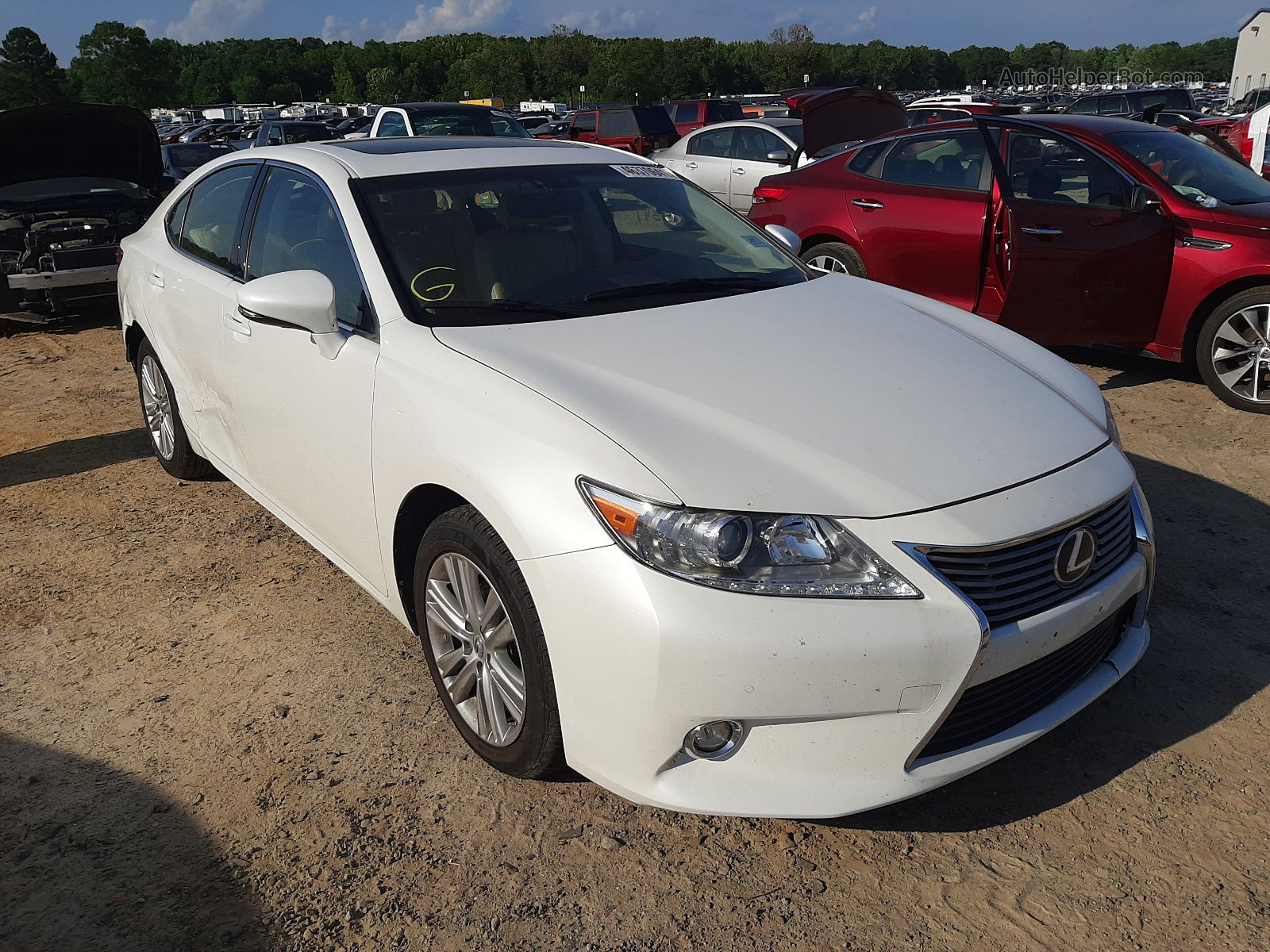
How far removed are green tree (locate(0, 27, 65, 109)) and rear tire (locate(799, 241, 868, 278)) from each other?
80718 millimetres

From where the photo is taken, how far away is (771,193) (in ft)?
24.8

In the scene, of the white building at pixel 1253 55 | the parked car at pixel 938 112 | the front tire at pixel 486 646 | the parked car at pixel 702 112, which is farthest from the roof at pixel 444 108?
the white building at pixel 1253 55

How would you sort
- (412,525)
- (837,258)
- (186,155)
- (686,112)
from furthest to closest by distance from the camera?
(686,112) < (186,155) < (837,258) < (412,525)

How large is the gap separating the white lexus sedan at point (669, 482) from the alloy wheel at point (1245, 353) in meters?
3.01

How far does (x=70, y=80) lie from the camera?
95.9m

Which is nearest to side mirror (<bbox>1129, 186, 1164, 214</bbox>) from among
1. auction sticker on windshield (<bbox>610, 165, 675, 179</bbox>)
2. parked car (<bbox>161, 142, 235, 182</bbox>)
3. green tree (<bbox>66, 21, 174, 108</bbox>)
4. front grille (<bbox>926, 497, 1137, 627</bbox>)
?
auction sticker on windshield (<bbox>610, 165, 675, 179</bbox>)

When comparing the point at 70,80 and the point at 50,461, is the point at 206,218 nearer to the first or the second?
the point at 50,461

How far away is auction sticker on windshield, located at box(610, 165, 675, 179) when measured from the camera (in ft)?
12.7

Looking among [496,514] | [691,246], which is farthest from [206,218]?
[496,514]

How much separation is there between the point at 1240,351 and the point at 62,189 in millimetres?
8887

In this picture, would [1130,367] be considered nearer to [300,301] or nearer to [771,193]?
[771,193]


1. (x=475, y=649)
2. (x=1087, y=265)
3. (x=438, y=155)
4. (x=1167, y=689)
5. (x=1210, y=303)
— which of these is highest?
(x=438, y=155)

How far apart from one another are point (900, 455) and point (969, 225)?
169 inches

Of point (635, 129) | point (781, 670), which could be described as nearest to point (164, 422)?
point (781, 670)
